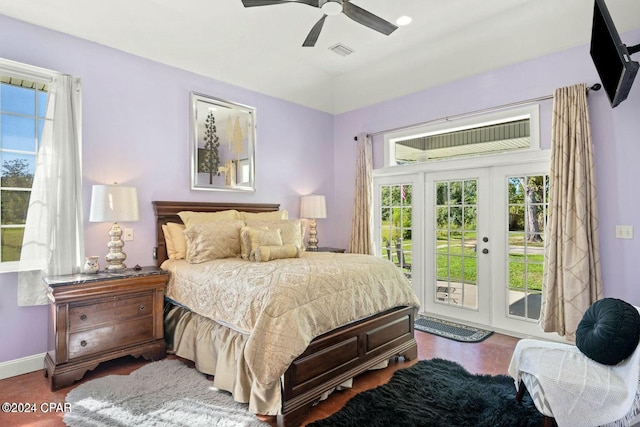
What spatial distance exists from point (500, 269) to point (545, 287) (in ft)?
1.88

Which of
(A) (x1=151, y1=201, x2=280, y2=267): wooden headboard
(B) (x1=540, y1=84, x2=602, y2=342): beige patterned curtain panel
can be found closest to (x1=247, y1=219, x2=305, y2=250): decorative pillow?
(A) (x1=151, y1=201, x2=280, y2=267): wooden headboard

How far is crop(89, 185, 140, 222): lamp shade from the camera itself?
2.91m

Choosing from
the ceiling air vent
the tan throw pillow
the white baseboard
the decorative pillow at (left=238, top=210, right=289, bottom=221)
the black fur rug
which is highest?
the ceiling air vent

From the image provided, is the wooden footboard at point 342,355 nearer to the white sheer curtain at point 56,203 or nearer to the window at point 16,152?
the white sheer curtain at point 56,203

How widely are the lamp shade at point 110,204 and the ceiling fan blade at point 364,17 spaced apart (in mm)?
2367

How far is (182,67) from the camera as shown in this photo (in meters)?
3.80

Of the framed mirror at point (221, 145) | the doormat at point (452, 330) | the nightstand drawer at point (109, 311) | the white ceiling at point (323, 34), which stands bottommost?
the doormat at point (452, 330)

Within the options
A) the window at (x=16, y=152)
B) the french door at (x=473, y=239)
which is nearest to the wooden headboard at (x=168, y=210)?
the window at (x=16, y=152)

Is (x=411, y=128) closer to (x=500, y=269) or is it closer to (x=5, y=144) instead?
(x=500, y=269)

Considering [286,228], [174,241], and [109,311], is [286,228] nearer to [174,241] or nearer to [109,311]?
[174,241]

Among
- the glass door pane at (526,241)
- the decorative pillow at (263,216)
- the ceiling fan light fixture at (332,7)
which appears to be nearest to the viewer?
the ceiling fan light fixture at (332,7)

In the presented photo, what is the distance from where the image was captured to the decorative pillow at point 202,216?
3.61m

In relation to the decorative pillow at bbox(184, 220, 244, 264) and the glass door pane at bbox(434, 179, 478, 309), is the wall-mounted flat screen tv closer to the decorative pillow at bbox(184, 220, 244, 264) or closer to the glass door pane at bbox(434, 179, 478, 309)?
the glass door pane at bbox(434, 179, 478, 309)

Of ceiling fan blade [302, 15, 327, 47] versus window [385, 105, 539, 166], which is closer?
ceiling fan blade [302, 15, 327, 47]
